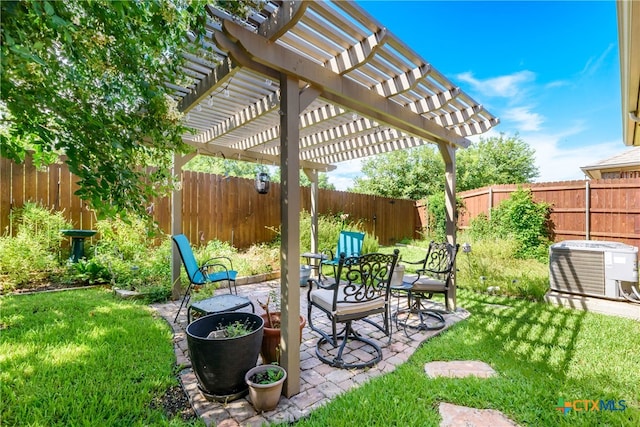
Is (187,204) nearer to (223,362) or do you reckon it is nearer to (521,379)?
(223,362)

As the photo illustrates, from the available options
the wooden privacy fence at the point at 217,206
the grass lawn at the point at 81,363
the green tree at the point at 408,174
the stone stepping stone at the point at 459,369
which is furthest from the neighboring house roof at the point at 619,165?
the grass lawn at the point at 81,363

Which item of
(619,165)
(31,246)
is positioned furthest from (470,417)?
(619,165)

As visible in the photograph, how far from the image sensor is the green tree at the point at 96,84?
122 centimetres

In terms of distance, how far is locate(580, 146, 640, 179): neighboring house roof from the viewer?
362 inches

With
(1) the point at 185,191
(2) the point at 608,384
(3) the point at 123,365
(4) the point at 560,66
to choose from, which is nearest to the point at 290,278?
(3) the point at 123,365

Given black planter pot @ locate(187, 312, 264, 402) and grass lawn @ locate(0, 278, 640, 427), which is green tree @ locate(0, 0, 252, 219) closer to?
black planter pot @ locate(187, 312, 264, 402)

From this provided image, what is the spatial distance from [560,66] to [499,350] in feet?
29.7

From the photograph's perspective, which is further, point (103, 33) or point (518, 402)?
point (518, 402)

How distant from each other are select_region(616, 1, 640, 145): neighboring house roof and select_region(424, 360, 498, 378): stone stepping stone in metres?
2.48

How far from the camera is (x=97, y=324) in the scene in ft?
9.62

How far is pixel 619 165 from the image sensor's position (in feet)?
30.7

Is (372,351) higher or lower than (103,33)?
lower

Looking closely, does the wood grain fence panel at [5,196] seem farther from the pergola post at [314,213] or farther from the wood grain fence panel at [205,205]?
the pergola post at [314,213]

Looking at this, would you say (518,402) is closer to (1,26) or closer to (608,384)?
(608,384)
